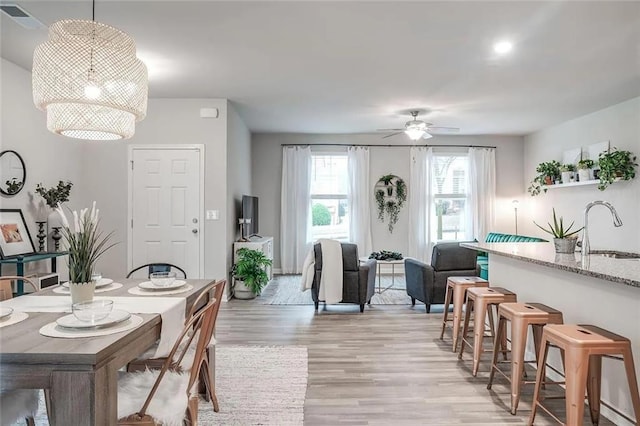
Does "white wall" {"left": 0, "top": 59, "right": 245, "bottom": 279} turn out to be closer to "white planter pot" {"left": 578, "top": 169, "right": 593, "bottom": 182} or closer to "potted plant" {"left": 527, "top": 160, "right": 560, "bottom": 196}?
"white planter pot" {"left": 578, "top": 169, "right": 593, "bottom": 182}

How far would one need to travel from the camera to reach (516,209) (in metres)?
8.20

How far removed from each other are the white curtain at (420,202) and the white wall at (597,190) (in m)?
2.08

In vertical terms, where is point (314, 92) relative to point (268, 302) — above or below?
above

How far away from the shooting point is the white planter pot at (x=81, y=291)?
1753 mm

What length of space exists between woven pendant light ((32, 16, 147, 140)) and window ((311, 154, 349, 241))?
19.2 feet

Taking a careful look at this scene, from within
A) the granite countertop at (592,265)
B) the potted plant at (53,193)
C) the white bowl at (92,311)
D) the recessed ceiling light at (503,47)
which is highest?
the recessed ceiling light at (503,47)

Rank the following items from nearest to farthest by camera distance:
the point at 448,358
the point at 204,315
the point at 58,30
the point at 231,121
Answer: the point at 204,315
the point at 58,30
the point at 448,358
the point at 231,121

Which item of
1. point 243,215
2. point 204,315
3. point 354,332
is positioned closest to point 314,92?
point 243,215

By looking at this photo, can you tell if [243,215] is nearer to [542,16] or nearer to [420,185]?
[420,185]

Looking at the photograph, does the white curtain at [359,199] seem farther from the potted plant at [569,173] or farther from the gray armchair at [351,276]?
the potted plant at [569,173]

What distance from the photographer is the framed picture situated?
12.6 ft

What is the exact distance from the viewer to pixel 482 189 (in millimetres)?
8062

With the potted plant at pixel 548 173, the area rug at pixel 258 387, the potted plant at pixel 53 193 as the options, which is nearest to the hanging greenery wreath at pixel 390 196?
the potted plant at pixel 548 173

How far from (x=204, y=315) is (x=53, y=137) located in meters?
4.24
